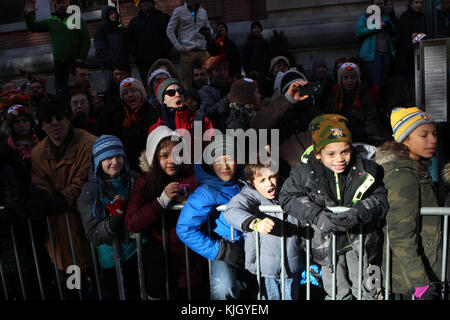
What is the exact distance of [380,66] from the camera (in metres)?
6.63

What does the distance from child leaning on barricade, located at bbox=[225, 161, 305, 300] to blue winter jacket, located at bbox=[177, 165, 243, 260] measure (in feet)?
0.44

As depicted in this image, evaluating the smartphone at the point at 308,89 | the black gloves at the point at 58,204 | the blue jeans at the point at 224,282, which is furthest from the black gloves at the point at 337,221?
the black gloves at the point at 58,204

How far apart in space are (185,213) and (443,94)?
286cm

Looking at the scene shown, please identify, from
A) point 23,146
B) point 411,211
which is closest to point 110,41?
point 23,146

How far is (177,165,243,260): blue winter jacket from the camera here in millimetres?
2787

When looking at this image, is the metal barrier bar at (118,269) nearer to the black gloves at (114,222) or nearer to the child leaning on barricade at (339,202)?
the black gloves at (114,222)

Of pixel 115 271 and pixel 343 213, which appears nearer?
pixel 343 213

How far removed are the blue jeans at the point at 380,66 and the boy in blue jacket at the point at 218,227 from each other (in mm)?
4653

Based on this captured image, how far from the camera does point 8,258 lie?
3307 mm

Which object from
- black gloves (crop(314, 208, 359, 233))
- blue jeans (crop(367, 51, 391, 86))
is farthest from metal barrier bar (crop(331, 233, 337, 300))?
blue jeans (crop(367, 51, 391, 86))

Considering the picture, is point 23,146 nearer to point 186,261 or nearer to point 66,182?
point 66,182

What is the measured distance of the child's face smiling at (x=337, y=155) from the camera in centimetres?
262
